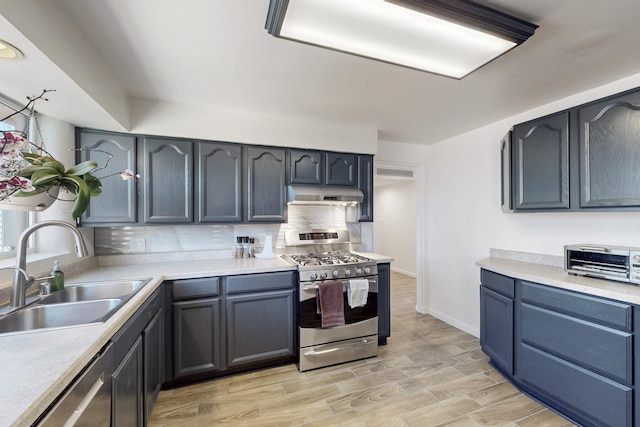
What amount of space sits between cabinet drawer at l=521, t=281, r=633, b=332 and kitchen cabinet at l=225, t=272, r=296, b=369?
1.89 meters

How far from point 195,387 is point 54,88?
228 centimetres

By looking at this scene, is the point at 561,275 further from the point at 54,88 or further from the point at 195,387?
the point at 54,88

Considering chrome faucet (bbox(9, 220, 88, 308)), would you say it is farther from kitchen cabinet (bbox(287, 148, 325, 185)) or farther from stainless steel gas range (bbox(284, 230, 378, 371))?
kitchen cabinet (bbox(287, 148, 325, 185))

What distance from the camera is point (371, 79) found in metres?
2.04

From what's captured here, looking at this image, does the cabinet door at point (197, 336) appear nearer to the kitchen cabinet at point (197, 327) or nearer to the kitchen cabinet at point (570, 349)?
the kitchen cabinet at point (197, 327)

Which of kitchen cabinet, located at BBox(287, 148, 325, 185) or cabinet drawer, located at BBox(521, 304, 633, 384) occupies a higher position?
kitchen cabinet, located at BBox(287, 148, 325, 185)

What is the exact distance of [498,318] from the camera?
2.32m

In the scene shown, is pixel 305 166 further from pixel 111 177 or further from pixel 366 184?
pixel 111 177

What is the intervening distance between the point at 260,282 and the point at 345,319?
875 mm

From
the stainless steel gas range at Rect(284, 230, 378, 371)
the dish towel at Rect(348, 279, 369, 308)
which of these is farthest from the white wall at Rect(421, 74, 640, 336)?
the dish towel at Rect(348, 279, 369, 308)

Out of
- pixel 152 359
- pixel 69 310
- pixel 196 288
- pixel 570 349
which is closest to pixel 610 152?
pixel 570 349

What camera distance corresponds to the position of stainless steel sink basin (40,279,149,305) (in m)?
1.66

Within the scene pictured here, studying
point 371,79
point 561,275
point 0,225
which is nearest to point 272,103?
point 371,79

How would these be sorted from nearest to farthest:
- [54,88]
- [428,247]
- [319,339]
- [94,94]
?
1. [54,88]
2. [94,94]
3. [319,339]
4. [428,247]
